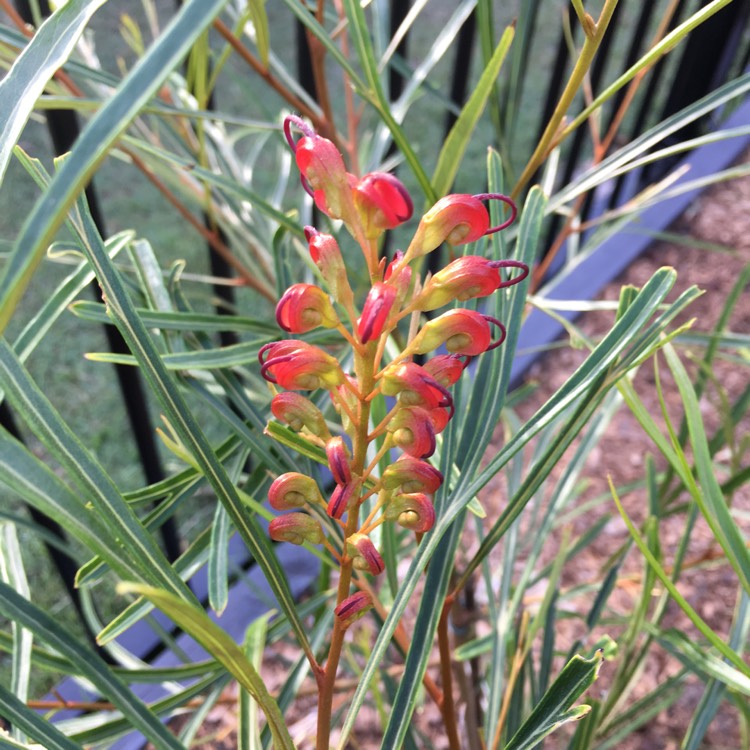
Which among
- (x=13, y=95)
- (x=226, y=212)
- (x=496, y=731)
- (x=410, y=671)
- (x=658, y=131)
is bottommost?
(x=496, y=731)

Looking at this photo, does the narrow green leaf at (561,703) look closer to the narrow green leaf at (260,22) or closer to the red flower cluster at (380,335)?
the red flower cluster at (380,335)

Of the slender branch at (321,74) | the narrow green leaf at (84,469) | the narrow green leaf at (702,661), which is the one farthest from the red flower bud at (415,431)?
the slender branch at (321,74)

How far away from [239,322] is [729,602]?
39.4 inches

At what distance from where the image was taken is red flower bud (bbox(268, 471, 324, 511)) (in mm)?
337

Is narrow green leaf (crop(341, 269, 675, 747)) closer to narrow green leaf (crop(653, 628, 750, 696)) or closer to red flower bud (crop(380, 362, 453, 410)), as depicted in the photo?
red flower bud (crop(380, 362, 453, 410))

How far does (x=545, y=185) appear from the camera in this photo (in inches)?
32.5

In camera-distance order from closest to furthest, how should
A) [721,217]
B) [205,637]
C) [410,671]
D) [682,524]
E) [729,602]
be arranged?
[205,637]
[410,671]
[729,602]
[682,524]
[721,217]

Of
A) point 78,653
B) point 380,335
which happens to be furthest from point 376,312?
point 78,653

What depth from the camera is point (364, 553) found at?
32cm

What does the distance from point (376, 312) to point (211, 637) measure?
0.40ft

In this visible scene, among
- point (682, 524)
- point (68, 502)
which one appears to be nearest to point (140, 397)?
point (68, 502)

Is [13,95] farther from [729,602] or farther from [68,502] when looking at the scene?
[729,602]

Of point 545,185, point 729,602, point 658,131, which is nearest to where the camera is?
point 658,131

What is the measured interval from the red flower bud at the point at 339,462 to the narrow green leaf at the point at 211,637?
7 cm
